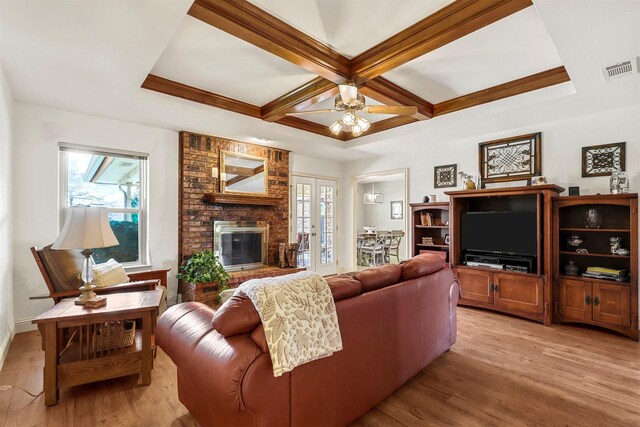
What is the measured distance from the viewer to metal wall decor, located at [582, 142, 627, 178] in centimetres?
356

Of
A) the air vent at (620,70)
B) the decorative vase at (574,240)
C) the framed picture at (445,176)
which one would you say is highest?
the air vent at (620,70)

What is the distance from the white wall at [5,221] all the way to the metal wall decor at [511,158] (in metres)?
5.53

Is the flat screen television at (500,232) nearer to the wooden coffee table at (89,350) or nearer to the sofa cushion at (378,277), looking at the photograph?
the sofa cushion at (378,277)

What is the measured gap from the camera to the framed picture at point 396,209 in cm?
955

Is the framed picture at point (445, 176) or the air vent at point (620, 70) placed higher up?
the air vent at point (620, 70)

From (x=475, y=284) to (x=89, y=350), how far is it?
432cm

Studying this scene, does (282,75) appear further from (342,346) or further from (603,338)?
(603,338)

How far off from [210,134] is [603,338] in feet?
17.8

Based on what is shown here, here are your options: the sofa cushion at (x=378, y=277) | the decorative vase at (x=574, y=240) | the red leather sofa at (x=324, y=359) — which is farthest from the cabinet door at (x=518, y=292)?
the sofa cushion at (x=378, y=277)

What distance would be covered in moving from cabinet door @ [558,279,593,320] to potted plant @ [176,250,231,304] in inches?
167

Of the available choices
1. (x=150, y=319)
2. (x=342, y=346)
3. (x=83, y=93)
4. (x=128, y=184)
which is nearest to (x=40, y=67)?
(x=83, y=93)

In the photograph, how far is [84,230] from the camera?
89.9 inches

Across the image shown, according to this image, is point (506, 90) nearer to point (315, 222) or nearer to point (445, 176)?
point (445, 176)

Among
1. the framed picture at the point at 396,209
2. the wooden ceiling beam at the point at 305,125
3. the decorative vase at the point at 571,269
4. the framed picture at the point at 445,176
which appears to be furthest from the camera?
the framed picture at the point at 396,209
